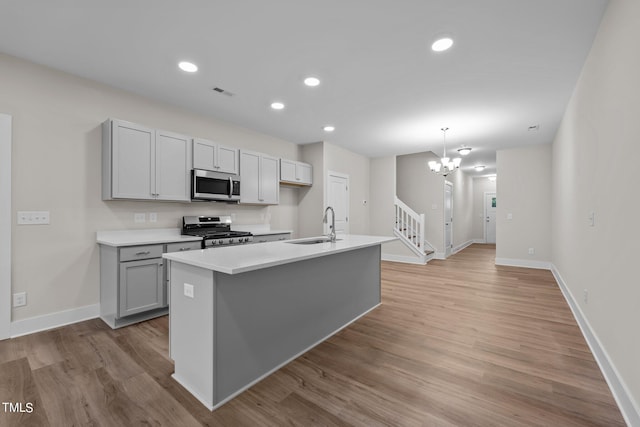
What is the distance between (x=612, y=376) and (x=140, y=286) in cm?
408

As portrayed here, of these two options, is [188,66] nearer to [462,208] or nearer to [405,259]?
[405,259]

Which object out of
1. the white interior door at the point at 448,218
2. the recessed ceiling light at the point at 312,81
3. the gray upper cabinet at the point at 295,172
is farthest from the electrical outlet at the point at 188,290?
the white interior door at the point at 448,218

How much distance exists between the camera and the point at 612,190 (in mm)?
1996

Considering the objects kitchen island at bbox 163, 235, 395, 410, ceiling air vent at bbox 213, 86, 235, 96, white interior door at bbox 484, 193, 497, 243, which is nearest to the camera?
kitchen island at bbox 163, 235, 395, 410

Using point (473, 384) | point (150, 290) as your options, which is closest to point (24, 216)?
point (150, 290)

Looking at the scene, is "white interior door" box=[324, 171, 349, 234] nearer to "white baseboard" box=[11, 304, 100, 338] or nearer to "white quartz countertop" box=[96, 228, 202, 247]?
"white quartz countertop" box=[96, 228, 202, 247]

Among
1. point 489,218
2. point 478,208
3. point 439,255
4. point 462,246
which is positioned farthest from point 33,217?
point 489,218

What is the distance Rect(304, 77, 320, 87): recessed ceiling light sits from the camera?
10.5 feet

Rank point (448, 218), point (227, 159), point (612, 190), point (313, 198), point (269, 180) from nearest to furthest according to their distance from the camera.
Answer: point (612, 190) < point (227, 159) < point (269, 180) < point (313, 198) < point (448, 218)

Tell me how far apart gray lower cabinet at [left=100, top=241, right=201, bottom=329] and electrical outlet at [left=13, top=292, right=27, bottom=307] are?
0.60 m

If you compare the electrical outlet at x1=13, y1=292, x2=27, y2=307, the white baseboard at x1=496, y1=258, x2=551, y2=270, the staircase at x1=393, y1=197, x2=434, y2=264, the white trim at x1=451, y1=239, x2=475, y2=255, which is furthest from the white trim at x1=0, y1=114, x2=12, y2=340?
the white trim at x1=451, y1=239, x2=475, y2=255

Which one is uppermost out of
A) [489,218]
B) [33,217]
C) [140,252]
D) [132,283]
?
[33,217]

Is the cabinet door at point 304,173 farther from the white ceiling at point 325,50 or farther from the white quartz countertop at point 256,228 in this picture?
the white ceiling at point 325,50

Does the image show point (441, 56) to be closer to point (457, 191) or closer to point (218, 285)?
point (218, 285)
